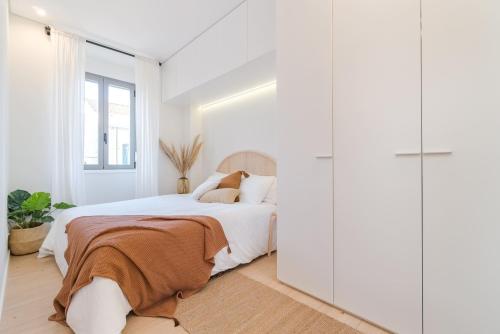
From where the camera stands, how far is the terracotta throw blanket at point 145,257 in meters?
1.33

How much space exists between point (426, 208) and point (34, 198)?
354 cm

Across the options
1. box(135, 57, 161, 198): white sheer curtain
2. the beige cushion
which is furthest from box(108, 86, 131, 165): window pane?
the beige cushion

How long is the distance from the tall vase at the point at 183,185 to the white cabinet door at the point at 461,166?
344 centimetres

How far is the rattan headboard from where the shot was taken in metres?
2.98

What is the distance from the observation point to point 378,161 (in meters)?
1.33

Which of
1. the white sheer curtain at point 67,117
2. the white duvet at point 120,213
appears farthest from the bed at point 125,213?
the white sheer curtain at point 67,117

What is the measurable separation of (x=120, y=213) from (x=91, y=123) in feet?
6.80

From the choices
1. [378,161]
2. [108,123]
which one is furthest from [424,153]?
[108,123]

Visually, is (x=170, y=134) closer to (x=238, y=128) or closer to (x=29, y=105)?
Result: (x=238, y=128)

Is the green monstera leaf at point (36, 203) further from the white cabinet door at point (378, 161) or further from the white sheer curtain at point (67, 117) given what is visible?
the white cabinet door at point (378, 161)

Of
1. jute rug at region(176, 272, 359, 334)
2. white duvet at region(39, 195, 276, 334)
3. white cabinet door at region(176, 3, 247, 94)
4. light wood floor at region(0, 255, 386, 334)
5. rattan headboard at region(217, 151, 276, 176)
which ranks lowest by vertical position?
light wood floor at region(0, 255, 386, 334)

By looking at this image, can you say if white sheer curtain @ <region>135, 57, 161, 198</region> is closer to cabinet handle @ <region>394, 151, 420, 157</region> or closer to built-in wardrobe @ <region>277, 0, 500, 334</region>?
built-in wardrobe @ <region>277, 0, 500, 334</region>

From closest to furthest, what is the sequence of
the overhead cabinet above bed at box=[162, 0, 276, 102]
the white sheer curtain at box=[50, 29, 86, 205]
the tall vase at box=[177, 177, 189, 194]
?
the overhead cabinet above bed at box=[162, 0, 276, 102]
the white sheer curtain at box=[50, 29, 86, 205]
the tall vase at box=[177, 177, 189, 194]

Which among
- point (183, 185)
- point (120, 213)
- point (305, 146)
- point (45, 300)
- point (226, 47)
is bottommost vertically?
point (45, 300)
